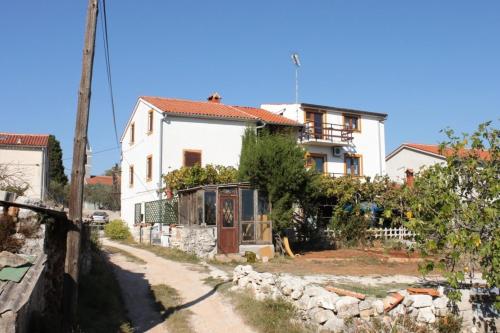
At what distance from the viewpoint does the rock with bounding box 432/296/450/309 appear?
9469mm

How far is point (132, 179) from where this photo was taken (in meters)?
30.5

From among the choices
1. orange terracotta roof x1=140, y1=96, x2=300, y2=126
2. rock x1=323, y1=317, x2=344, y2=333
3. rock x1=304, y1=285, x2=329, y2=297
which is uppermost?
orange terracotta roof x1=140, y1=96, x2=300, y2=126

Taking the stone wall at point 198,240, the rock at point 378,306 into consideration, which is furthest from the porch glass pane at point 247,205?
the rock at point 378,306

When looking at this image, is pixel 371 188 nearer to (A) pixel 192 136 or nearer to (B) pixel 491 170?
(A) pixel 192 136

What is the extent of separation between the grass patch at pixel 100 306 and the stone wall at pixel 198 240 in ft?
19.3

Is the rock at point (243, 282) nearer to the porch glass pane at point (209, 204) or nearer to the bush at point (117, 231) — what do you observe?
the porch glass pane at point (209, 204)

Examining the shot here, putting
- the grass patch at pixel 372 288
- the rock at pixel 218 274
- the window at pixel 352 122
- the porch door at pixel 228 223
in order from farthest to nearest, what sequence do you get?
the window at pixel 352 122
the porch door at pixel 228 223
the rock at pixel 218 274
the grass patch at pixel 372 288

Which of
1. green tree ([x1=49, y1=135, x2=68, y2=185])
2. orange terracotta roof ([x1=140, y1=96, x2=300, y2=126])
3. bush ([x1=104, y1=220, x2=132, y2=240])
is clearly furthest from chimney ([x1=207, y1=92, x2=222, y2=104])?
green tree ([x1=49, y1=135, x2=68, y2=185])

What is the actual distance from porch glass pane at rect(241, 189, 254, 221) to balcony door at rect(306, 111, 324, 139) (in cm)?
1250

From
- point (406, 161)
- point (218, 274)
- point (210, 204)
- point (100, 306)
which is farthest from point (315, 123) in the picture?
point (100, 306)

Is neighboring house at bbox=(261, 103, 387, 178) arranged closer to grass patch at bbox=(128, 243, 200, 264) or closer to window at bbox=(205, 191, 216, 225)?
window at bbox=(205, 191, 216, 225)

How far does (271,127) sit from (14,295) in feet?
76.9

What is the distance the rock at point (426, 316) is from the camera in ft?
30.4

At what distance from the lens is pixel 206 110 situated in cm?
2778
